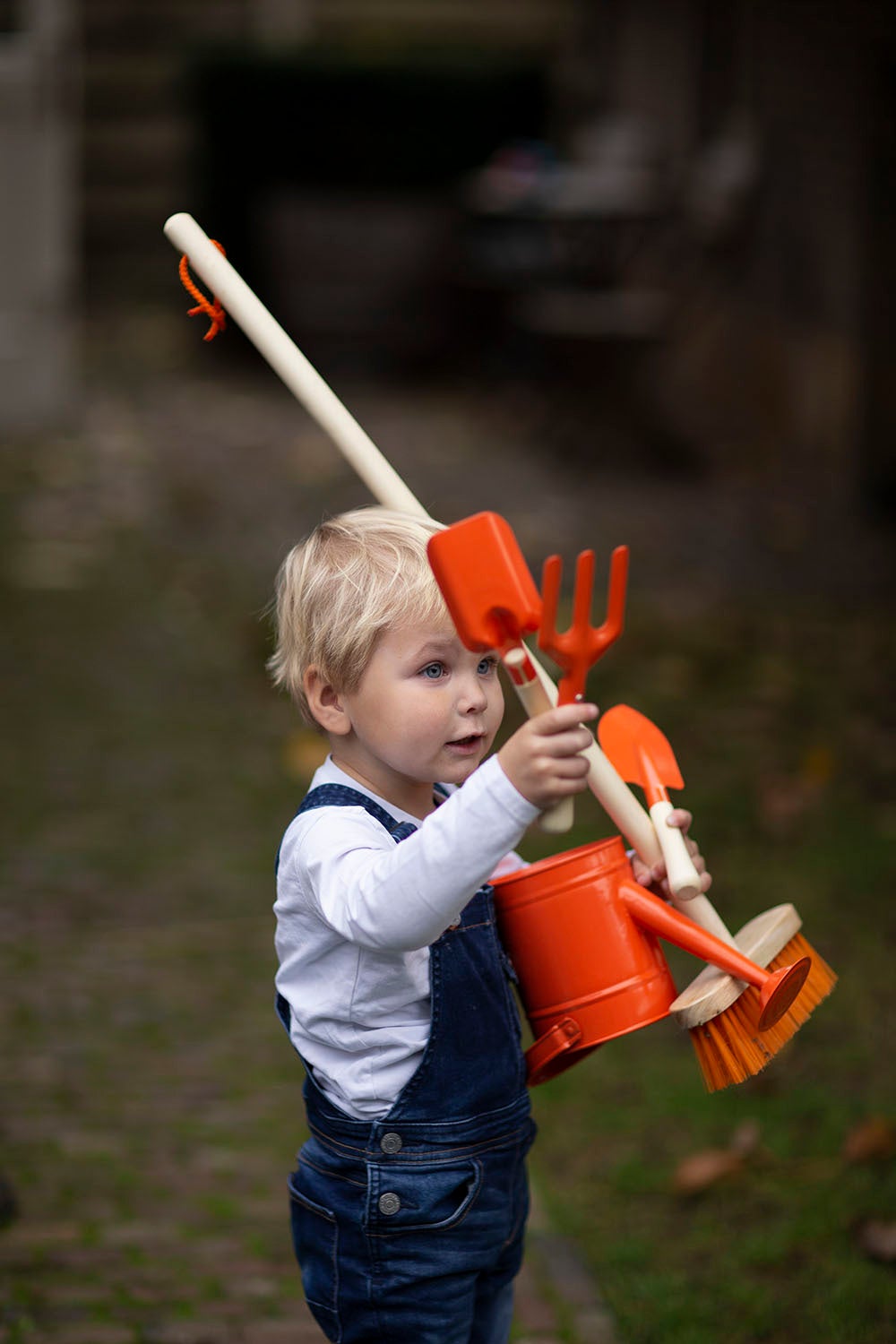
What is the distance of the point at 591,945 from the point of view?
1.90 metres

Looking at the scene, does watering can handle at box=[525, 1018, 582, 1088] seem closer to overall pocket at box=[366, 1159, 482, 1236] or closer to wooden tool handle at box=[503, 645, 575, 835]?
overall pocket at box=[366, 1159, 482, 1236]

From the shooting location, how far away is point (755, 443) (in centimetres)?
876

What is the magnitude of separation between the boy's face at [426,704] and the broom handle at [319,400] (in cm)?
13

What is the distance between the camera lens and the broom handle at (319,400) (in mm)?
1912

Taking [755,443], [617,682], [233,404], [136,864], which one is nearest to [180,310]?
[233,404]

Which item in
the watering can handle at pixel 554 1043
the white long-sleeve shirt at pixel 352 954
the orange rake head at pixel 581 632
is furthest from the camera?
the watering can handle at pixel 554 1043

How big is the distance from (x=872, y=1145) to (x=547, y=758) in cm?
176

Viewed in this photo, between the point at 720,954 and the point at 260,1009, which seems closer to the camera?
the point at 720,954

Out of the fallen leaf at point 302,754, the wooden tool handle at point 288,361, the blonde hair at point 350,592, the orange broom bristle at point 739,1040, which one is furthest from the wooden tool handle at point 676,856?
the fallen leaf at point 302,754

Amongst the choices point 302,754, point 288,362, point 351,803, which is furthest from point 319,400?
point 302,754

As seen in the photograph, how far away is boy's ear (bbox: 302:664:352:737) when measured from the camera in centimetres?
190

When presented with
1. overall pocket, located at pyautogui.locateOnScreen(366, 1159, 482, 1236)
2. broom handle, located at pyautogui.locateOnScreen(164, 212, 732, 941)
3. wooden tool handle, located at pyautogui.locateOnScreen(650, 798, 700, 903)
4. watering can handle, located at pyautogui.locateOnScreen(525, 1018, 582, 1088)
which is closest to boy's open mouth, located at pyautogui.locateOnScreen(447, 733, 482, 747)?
broom handle, located at pyautogui.locateOnScreen(164, 212, 732, 941)

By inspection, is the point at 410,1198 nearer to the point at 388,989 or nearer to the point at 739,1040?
the point at 388,989

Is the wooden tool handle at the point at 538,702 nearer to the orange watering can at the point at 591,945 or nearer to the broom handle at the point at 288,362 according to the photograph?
the orange watering can at the point at 591,945
